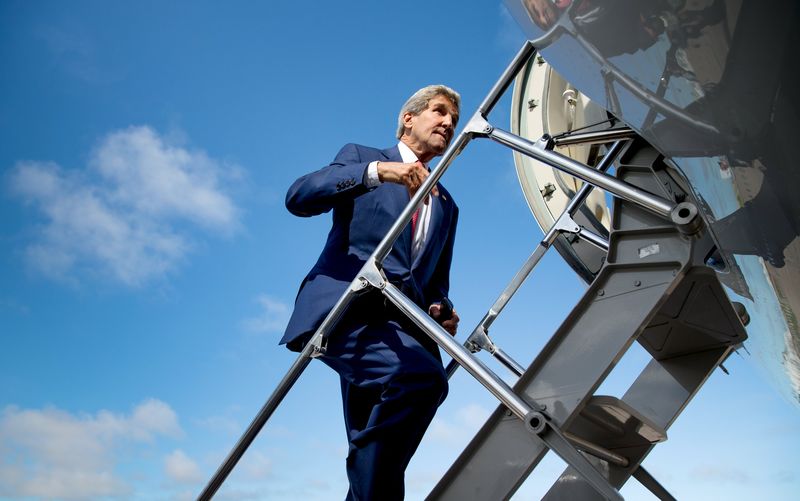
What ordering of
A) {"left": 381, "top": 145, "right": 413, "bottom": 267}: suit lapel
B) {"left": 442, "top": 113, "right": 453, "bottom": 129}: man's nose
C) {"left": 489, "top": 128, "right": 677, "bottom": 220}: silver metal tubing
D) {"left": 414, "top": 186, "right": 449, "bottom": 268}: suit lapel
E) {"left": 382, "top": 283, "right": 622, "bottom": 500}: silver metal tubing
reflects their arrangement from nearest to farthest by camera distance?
{"left": 382, "top": 283, "right": 622, "bottom": 500}: silver metal tubing → {"left": 489, "top": 128, "right": 677, "bottom": 220}: silver metal tubing → {"left": 381, "top": 145, "right": 413, "bottom": 267}: suit lapel → {"left": 414, "top": 186, "right": 449, "bottom": 268}: suit lapel → {"left": 442, "top": 113, "right": 453, "bottom": 129}: man's nose

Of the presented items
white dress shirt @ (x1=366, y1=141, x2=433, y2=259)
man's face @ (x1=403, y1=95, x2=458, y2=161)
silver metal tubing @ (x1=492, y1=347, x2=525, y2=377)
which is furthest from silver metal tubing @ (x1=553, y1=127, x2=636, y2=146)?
silver metal tubing @ (x1=492, y1=347, x2=525, y2=377)

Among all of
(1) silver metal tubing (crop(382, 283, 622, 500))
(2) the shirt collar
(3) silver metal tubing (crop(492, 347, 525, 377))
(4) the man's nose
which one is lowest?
(1) silver metal tubing (crop(382, 283, 622, 500))

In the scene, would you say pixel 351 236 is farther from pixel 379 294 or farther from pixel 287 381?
pixel 287 381

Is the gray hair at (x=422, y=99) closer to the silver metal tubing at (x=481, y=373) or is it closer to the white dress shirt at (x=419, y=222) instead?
the white dress shirt at (x=419, y=222)

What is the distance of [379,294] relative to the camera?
103 inches

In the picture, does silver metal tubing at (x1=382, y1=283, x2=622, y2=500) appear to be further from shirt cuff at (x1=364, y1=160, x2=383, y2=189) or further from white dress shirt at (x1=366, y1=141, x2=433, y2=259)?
white dress shirt at (x1=366, y1=141, x2=433, y2=259)

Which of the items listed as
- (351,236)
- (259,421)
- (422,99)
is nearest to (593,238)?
(422,99)

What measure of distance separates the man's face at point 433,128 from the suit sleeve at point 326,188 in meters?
0.35

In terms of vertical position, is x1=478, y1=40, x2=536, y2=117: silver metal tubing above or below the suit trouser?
above

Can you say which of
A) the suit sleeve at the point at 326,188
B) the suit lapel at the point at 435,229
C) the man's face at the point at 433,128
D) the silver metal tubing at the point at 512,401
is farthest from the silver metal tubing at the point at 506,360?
the silver metal tubing at the point at 512,401

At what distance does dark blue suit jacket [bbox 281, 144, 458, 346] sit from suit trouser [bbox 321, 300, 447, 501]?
153 mm

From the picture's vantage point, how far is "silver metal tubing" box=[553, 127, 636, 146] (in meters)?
2.40

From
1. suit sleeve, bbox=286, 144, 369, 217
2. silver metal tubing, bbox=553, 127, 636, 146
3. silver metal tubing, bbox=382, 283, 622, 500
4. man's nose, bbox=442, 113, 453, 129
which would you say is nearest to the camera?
silver metal tubing, bbox=382, 283, 622, 500

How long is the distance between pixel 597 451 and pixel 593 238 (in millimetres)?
1084
